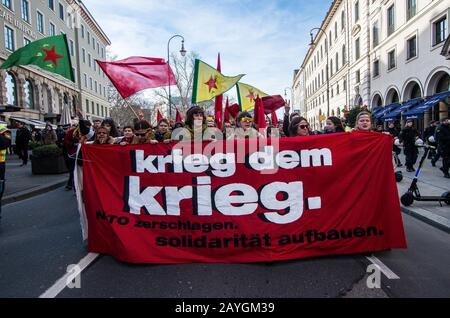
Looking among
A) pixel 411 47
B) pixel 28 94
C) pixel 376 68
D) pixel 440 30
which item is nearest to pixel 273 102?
pixel 440 30

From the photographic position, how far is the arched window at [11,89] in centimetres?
2720

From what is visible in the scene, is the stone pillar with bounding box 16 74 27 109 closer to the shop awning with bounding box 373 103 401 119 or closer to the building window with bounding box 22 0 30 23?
the building window with bounding box 22 0 30 23

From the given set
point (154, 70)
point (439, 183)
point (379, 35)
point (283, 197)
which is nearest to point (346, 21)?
point (379, 35)

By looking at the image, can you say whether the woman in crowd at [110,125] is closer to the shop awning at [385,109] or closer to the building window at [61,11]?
the shop awning at [385,109]

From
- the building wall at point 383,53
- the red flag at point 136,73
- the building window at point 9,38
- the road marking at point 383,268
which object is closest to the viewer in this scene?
the road marking at point 383,268

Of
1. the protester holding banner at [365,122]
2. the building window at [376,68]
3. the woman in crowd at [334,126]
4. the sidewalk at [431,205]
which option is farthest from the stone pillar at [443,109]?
the protester holding banner at [365,122]

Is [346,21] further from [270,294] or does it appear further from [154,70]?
[270,294]

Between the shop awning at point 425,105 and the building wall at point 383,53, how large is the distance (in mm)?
1115

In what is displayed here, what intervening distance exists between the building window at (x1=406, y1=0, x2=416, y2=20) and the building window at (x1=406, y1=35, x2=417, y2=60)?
58.7 inches

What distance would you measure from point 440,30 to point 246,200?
20.6 meters

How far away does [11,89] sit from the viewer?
28.1 meters

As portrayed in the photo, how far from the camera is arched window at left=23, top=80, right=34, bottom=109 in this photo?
30438 mm

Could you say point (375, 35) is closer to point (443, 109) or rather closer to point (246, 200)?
point (443, 109)

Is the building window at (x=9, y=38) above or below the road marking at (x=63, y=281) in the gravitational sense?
above
